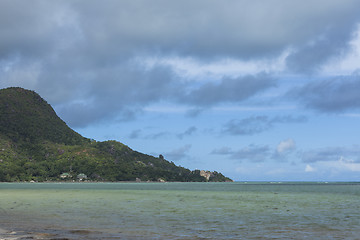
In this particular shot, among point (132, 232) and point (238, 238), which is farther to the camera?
point (132, 232)

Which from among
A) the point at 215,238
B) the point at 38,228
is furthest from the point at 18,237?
the point at 215,238

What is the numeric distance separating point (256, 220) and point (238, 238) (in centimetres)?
1445

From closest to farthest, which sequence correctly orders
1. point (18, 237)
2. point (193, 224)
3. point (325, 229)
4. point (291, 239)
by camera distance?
point (18, 237) → point (291, 239) → point (325, 229) → point (193, 224)

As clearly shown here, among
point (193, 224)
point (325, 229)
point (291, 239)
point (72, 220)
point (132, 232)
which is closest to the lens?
point (291, 239)

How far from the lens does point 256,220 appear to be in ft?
148

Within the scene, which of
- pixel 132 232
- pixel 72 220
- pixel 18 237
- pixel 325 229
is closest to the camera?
pixel 18 237

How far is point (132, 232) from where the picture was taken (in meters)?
34.2

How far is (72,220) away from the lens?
43.7m

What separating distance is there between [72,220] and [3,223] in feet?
23.9

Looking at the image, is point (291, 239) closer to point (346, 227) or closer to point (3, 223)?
point (346, 227)

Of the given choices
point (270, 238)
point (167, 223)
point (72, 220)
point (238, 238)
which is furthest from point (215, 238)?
point (72, 220)

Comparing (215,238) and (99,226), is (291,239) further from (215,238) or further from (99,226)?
(99,226)

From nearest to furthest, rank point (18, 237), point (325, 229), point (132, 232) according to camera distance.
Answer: point (18, 237), point (132, 232), point (325, 229)

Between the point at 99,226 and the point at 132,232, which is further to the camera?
the point at 99,226
